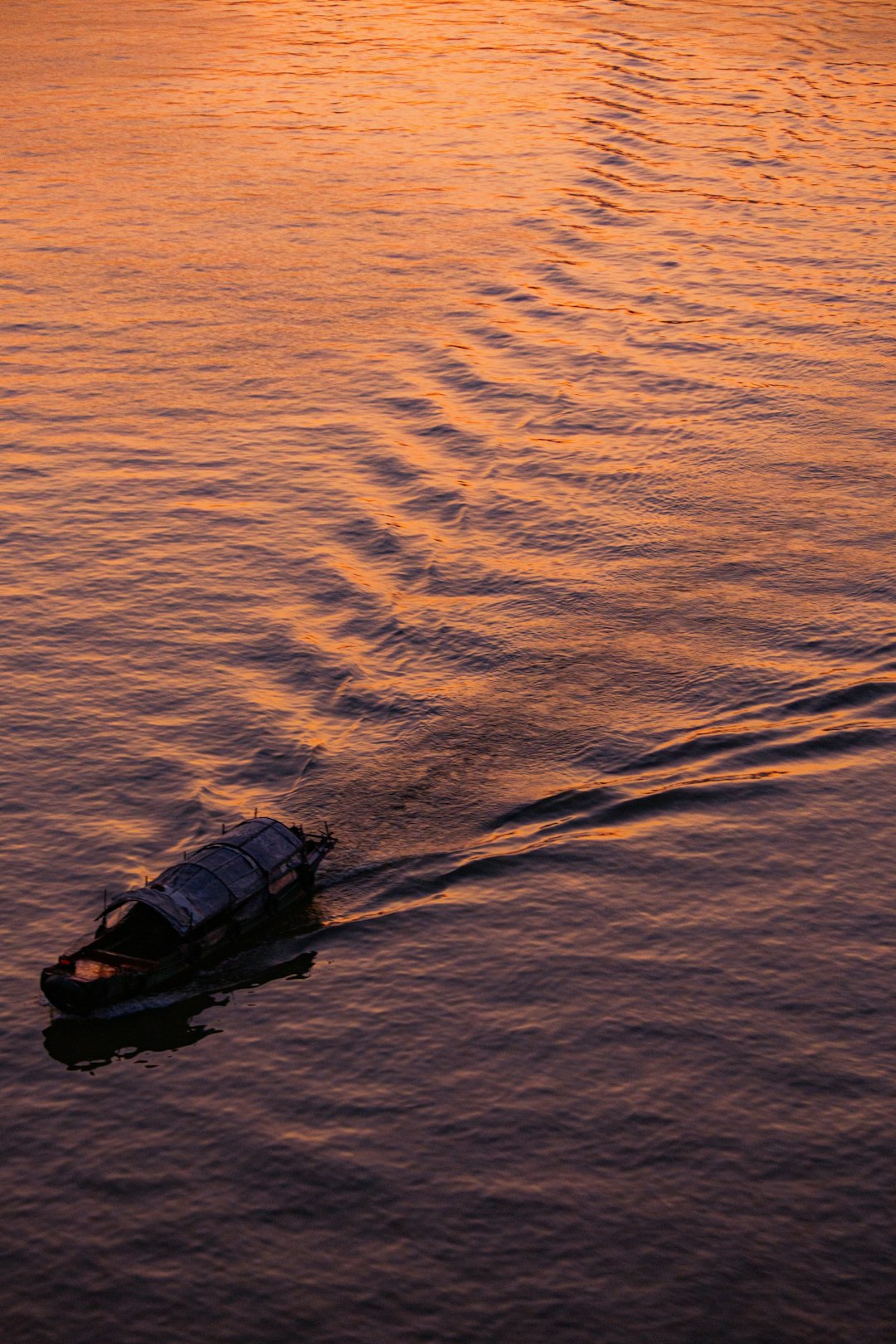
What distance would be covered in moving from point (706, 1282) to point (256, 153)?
85429mm

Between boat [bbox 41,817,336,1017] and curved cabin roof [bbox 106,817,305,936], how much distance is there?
0.08 ft

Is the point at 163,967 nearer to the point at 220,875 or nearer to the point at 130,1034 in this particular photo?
the point at 130,1034

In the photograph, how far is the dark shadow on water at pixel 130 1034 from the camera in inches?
1645

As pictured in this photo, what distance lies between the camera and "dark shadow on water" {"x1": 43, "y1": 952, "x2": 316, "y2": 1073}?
41781 mm

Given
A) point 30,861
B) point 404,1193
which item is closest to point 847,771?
point 404,1193

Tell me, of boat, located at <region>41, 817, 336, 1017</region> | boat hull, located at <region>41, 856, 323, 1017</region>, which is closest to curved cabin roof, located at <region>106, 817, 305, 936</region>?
boat, located at <region>41, 817, 336, 1017</region>

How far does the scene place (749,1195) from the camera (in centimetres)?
3675

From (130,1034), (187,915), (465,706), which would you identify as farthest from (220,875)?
(465,706)

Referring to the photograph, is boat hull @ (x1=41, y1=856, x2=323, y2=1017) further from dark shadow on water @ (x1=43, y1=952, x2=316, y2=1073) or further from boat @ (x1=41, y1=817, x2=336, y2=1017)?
dark shadow on water @ (x1=43, y1=952, x2=316, y2=1073)

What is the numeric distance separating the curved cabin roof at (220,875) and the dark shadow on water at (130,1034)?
2.16 m

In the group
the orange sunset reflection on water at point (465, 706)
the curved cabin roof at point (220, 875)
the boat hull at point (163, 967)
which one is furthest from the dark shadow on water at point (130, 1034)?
the curved cabin roof at point (220, 875)

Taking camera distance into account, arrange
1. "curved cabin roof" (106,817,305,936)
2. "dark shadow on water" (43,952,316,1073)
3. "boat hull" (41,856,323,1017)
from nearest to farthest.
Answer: "boat hull" (41,856,323,1017), "dark shadow on water" (43,952,316,1073), "curved cabin roof" (106,817,305,936)

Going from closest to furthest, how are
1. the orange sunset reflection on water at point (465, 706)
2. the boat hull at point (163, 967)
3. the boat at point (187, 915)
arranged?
the orange sunset reflection on water at point (465, 706) → the boat hull at point (163, 967) → the boat at point (187, 915)

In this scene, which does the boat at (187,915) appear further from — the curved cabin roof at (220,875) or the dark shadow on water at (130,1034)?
the dark shadow on water at (130,1034)
